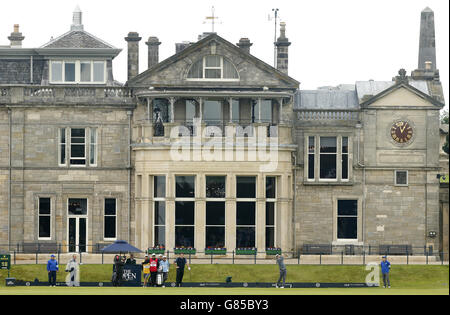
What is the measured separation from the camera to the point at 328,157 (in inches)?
2274

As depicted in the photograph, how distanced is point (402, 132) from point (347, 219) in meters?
5.11

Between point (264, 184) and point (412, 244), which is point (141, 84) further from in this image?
point (412, 244)

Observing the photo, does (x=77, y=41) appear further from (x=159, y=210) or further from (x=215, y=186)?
(x=215, y=186)

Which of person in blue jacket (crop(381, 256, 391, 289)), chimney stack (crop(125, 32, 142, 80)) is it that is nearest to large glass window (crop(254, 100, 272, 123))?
chimney stack (crop(125, 32, 142, 80))

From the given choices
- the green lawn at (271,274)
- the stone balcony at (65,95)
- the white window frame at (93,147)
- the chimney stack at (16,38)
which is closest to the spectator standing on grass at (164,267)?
the green lawn at (271,274)

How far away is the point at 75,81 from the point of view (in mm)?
59094

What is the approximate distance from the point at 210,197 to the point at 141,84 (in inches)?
257

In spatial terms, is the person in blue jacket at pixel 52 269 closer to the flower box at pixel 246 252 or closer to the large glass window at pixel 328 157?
the flower box at pixel 246 252

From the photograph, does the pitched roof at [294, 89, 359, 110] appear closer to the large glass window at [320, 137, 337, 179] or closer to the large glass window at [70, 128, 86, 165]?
the large glass window at [320, 137, 337, 179]

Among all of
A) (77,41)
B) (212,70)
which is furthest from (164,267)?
(77,41)

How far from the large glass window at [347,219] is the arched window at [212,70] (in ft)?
27.5

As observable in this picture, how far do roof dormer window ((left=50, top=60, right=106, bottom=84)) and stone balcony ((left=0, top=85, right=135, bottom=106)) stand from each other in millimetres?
2006

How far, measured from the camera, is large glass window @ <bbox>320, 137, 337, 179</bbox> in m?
57.7

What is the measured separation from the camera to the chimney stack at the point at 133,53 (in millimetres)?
58156
